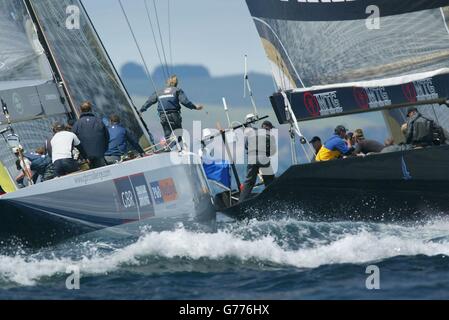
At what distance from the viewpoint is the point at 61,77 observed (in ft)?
46.6

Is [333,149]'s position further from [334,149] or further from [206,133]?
[206,133]

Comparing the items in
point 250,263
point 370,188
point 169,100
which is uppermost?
point 169,100

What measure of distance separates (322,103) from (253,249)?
2.26 m

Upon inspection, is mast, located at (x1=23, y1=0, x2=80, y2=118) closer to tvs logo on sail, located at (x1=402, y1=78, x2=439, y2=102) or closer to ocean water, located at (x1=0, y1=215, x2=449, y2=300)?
ocean water, located at (x1=0, y1=215, x2=449, y2=300)

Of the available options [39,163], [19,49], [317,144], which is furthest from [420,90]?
[19,49]

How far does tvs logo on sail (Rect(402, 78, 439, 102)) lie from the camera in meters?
12.7

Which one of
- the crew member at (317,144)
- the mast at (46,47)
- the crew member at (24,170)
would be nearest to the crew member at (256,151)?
the crew member at (317,144)

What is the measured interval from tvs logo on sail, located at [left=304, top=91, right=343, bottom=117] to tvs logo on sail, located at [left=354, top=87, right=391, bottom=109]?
0.23 metres

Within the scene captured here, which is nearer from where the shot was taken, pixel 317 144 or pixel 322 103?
pixel 322 103

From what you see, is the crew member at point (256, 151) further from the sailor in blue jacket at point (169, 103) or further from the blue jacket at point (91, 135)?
the blue jacket at point (91, 135)

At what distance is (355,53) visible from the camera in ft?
Answer: 44.2

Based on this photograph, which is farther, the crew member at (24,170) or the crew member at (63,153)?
the crew member at (24,170)

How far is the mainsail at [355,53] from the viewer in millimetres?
12875
